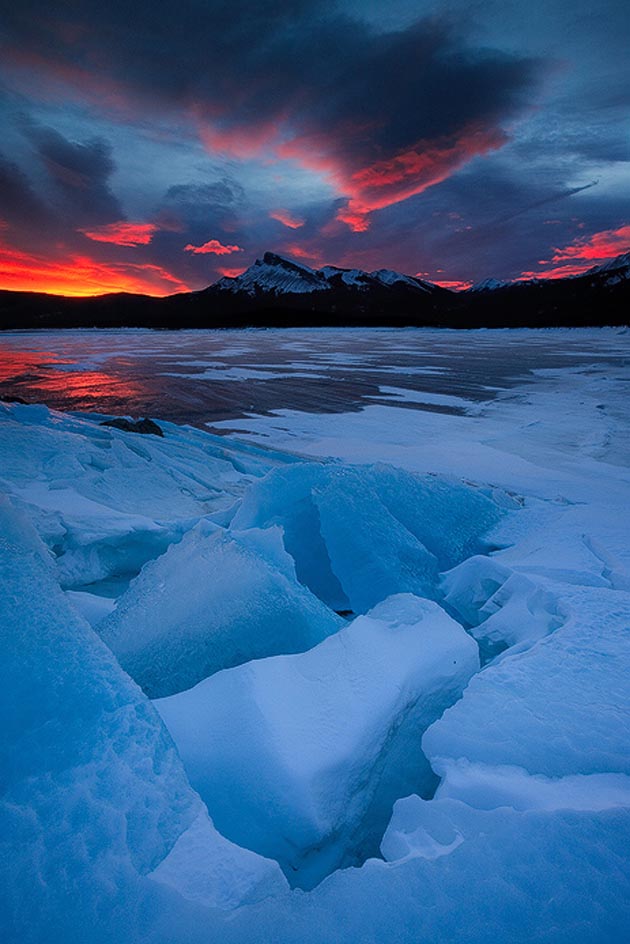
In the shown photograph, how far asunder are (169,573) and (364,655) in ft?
2.78

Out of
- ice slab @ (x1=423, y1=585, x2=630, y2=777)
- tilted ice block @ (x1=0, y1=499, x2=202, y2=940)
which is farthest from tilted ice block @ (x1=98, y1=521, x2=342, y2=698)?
ice slab @ (x1=423, y1=585, x2=630, y2=777)

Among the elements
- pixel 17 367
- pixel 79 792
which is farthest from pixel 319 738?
pixel 17 367

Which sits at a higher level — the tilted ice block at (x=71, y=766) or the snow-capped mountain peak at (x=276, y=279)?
the snow-capped mountain peak at (x=276, y=279)

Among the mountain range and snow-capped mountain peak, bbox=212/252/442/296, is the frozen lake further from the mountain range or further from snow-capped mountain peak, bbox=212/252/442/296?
snow-capped mountain peak, bbox=212/252/442/296

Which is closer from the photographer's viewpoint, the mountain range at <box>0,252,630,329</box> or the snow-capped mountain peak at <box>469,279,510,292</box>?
the mountain range at <box>0,252,630,329</box>

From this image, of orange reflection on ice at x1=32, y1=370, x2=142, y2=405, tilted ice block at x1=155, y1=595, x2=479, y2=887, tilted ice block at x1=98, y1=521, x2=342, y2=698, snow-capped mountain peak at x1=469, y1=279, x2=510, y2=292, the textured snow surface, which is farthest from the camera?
snow-capped mountain peak at x1=469, y1=279, x2=510, y2=292

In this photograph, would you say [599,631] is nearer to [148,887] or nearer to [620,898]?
[620,898]

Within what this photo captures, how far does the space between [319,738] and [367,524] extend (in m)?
1.35

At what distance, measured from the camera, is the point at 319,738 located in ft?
3.83

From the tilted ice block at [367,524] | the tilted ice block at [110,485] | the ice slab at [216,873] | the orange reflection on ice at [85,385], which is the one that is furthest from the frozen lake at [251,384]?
the ice slab at [216,873]

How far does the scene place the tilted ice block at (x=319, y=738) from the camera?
41.6 inches

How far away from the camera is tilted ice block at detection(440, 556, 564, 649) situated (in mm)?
1881

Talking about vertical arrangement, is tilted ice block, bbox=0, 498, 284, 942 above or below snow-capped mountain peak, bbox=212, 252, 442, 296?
below

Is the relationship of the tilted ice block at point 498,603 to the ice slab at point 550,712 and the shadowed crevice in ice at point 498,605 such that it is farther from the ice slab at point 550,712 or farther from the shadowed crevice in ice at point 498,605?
the ice slab at point 550,712
